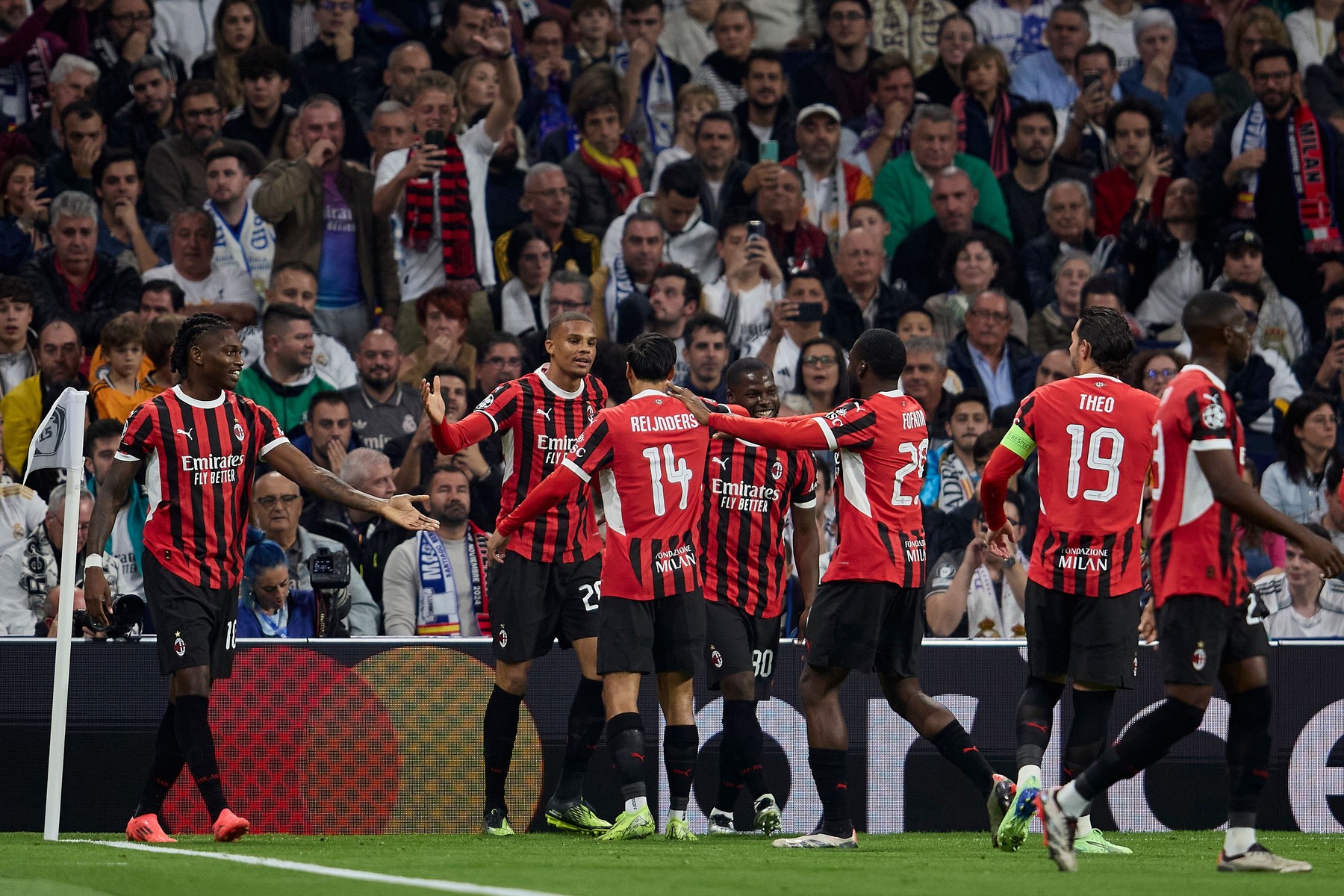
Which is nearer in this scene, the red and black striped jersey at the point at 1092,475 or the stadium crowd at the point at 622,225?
the red and black striped jersey at the point at 1092,475

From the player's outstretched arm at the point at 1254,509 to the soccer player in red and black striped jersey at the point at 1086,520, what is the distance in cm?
124

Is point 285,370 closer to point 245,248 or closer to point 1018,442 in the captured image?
point 245,248

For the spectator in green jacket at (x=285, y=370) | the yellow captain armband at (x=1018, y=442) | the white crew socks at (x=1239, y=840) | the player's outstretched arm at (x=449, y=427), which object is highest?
the spectator in green jacket at (x=285, y=370)

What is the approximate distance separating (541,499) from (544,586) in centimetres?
86

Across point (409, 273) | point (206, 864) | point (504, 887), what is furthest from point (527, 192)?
point (504, 887)

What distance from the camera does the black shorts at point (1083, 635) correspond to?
7.95 meters

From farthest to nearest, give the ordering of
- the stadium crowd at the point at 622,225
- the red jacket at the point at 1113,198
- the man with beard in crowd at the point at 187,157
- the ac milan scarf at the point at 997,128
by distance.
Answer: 1. the ac milan scarf at the point at 997,128
2. the red jacket at the point at 1113,198
3. the man with beard in crowd at the point at 187,157
4. the stadium crowd at the point at 622,225

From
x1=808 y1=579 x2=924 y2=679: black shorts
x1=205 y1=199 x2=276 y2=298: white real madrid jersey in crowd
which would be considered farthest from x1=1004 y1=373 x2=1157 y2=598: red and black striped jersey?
x1=205 y1=199 x2=276 y2=298: white real madrid jersey in crowd

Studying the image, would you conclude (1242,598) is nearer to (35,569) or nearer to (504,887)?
(504,887)

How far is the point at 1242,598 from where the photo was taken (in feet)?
22.1

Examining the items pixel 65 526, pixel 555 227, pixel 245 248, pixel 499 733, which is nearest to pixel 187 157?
pixel 245 248

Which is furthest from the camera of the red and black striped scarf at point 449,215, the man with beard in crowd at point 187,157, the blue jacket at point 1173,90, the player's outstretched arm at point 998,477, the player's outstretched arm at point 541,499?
the blue jacket at point 1173,90

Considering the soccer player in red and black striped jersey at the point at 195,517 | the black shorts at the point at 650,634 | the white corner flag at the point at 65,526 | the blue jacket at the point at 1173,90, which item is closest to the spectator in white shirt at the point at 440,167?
the soccer player in red and black striped jersey at the point at 195,517

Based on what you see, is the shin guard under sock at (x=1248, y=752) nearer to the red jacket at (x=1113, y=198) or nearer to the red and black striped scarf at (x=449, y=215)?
the red and black striped scarf at (x=449, y=215)
